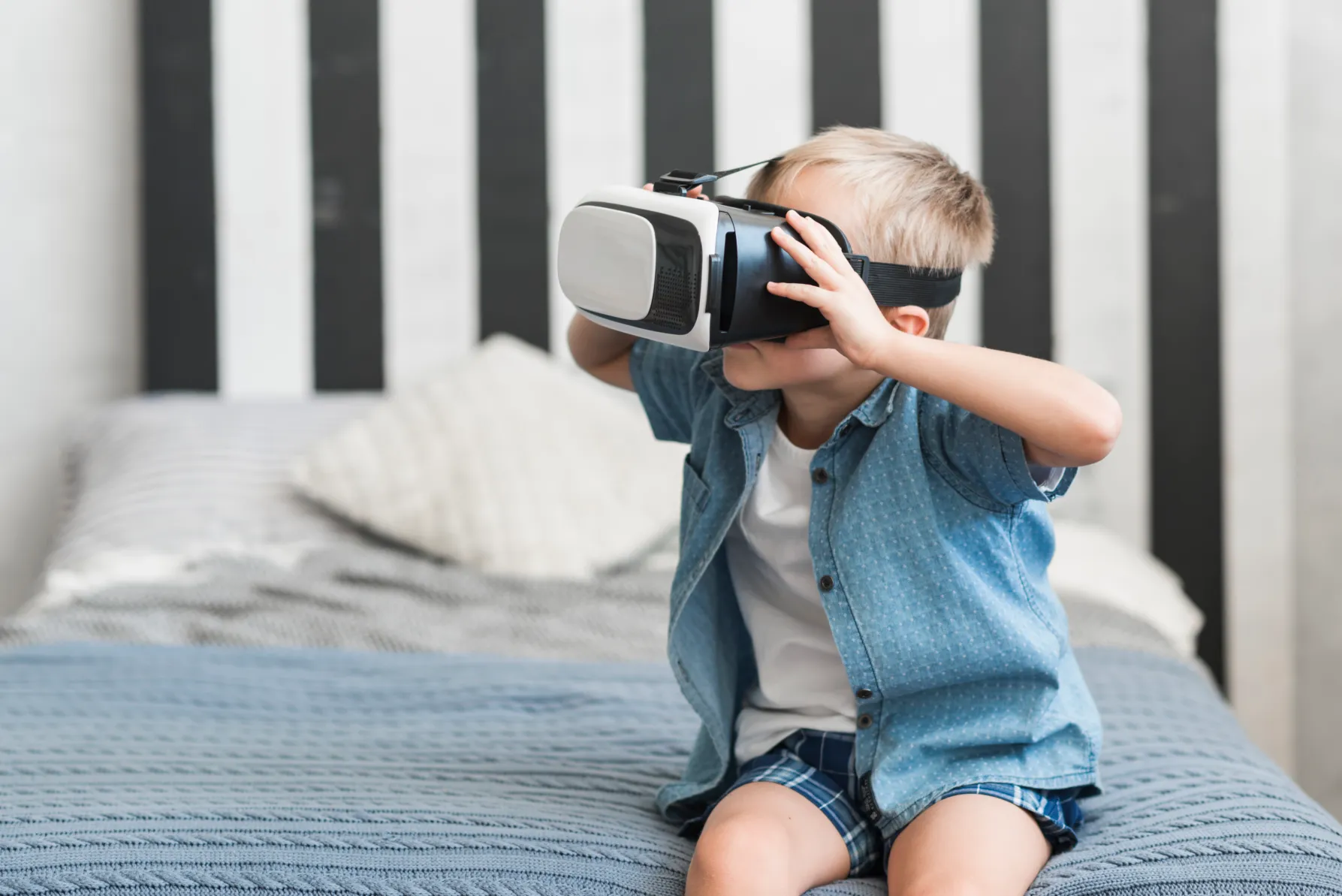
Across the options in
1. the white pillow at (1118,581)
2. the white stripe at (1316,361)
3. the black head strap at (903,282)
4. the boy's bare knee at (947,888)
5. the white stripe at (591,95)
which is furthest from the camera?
the white stripe at (591,95)

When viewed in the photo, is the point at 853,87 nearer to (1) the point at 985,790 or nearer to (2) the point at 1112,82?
(2) the point at 1112,82

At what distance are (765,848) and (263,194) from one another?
81.4 inches

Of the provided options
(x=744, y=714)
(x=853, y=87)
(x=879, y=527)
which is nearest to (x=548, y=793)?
(x=744, y=714)

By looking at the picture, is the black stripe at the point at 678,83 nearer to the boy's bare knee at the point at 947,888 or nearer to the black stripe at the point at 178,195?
the black stripe at the point at 178,195

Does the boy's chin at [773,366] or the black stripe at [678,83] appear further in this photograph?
the black stripe at [678,83]

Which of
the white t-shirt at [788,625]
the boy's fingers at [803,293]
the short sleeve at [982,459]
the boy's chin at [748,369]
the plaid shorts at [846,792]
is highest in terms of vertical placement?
the boy's fingers at [803,293]

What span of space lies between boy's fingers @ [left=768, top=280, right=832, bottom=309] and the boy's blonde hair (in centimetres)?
11

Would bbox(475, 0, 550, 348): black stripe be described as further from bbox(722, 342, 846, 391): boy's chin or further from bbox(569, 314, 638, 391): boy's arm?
bbox(722, 342, 846, 391): boy's chin

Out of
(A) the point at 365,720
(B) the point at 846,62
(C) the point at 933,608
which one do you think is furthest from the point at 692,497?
(B) the point at 846,62

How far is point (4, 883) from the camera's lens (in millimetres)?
841

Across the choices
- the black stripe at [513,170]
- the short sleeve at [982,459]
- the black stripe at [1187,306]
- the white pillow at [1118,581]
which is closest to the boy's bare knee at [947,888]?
the short sleeve at [982,459]

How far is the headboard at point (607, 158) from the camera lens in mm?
2281

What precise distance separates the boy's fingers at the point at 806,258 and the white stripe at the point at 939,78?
1.54m

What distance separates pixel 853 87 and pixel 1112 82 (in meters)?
0.48
